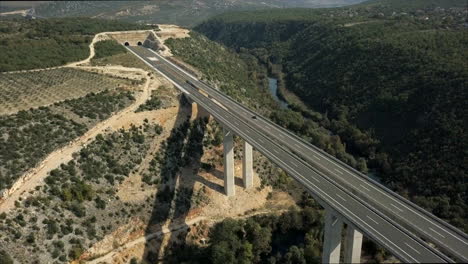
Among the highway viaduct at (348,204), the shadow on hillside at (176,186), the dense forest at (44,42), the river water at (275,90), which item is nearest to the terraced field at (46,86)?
the dense forest at (44,42)

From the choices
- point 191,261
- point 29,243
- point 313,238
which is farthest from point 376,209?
point 29,243

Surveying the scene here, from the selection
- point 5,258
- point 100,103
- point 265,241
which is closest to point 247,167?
point 265,241

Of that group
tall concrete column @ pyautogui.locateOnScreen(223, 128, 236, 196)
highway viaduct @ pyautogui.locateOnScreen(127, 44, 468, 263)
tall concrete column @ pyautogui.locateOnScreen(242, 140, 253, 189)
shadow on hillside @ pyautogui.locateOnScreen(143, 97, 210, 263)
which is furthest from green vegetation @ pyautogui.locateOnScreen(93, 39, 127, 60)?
tall concrete column @ pyautogui.locateOnScreen(242, 140, 253, 189)

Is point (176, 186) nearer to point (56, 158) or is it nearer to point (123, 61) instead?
point (56, 158)

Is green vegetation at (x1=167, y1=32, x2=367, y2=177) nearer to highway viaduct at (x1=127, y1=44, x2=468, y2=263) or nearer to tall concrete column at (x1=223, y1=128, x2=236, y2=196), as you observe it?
tall concrete column at (x1=223, y1=128, x2=236, y2=196)

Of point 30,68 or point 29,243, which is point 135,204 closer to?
point 29,243

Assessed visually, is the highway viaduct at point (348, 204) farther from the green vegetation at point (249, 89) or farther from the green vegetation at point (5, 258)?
the green vegetation at point (5, 258)
